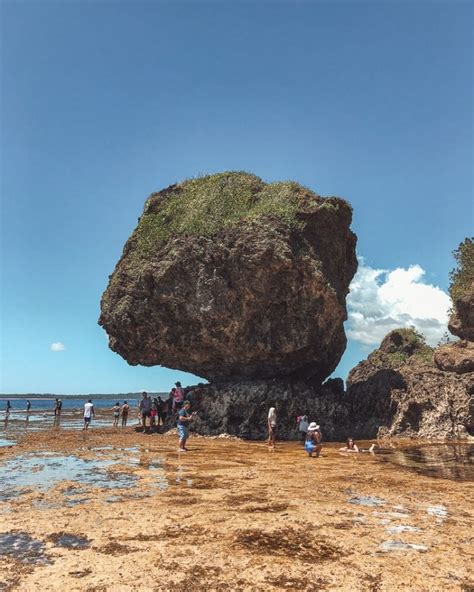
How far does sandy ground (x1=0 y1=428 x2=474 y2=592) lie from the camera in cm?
577

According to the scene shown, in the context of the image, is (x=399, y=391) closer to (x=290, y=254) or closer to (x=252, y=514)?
(x=290, y=254)

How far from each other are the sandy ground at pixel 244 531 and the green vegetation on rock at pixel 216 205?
17.1 metres

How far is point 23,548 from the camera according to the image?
686 centimetres

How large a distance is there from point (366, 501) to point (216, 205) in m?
22.1

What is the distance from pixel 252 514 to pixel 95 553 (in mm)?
Result: 3216

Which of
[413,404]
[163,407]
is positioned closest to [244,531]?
[413,404]

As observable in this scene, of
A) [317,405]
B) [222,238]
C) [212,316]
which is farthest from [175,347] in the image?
[317,405]

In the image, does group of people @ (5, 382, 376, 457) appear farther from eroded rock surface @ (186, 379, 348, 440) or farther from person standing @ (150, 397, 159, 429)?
eroded rock surface @ (186, 379, 348, 440)

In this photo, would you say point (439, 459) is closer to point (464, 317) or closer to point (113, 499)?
point (113, 499)

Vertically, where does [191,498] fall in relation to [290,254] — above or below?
below

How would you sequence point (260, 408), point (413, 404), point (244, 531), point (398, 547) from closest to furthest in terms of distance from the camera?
point (398, 547), point (244, 531), point (260, 408), point (413, 404)

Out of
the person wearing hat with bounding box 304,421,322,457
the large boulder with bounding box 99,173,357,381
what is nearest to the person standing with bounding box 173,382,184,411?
the large boulder with bounding box 99,173,357,381

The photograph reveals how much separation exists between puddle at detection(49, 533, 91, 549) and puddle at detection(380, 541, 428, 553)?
4.63 m

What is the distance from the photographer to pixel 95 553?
662 centimetres
